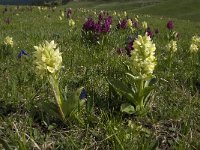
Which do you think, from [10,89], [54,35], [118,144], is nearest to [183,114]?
[118,144]

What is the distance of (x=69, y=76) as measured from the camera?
6.27 meters

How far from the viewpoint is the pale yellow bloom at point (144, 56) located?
14.6 feet

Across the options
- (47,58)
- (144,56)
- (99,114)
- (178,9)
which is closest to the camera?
(47,58)

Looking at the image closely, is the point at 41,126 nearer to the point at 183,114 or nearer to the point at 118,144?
the point at 118,144

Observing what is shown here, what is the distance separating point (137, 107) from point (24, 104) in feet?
5.24

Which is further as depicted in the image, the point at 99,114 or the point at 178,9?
the point at 178,9

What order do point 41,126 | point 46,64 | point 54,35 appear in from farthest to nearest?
point 54,35
point 41,126
point 46,64

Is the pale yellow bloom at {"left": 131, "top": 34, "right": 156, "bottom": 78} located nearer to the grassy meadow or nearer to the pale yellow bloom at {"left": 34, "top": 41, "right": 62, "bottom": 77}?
the grassy meadow

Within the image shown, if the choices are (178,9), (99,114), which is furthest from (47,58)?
(178,9)

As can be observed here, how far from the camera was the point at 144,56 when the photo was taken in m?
4.48

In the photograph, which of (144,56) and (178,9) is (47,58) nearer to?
(144,56)

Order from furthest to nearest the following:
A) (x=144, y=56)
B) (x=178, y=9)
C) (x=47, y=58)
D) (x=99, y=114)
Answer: (x=178, y=9) → (x=99, y=114) → (x=144, y=56) → (x=47, y=58)

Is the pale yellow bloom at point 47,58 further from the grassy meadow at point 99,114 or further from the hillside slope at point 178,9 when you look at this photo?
the hillside slope at point 178,9

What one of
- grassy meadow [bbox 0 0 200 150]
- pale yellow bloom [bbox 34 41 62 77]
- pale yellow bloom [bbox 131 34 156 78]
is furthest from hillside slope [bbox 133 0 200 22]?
pale yellow bloom [bbox 34 41 62 77]
